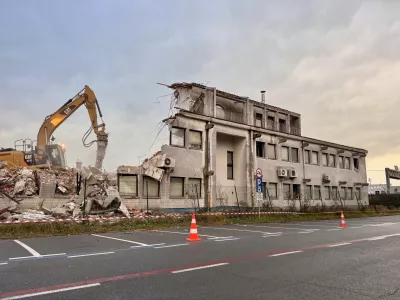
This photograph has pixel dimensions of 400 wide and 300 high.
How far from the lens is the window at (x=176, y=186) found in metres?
25.8

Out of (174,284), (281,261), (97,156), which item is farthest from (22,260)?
(97,156)

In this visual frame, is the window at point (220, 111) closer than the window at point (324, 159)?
Yes

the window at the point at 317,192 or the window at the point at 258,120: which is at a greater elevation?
the window at the point at 258,120

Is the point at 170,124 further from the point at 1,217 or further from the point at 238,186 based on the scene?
the point at 1,217

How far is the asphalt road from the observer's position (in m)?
5.30

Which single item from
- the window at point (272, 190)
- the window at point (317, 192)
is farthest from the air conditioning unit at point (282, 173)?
the window at point (317, 192)

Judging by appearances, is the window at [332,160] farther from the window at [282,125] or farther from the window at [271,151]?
the window at [271,151]

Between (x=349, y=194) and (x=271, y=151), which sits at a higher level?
(x=271, y=151)

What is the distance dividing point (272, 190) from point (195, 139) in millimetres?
10112

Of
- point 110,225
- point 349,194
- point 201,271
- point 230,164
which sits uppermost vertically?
point 230,164

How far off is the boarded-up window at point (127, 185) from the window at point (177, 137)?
4.02 m

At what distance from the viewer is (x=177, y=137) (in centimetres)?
2661

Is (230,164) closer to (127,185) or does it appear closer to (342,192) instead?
(127,185)

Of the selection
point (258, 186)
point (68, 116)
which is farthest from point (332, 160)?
point (68, 116)
